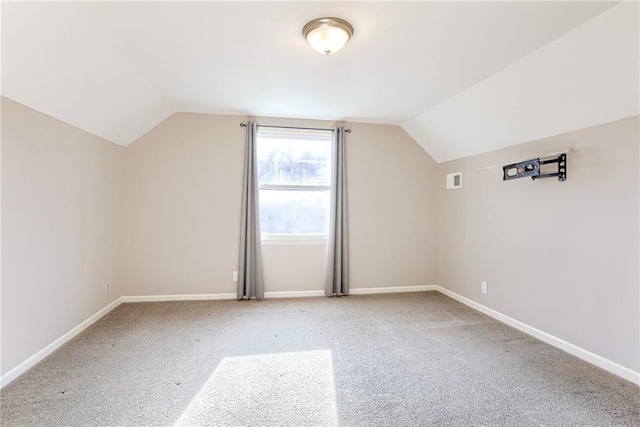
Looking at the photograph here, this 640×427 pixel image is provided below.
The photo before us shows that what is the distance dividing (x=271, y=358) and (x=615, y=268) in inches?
106

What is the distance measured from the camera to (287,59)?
93.4 inches

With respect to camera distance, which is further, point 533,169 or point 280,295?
point 280,295

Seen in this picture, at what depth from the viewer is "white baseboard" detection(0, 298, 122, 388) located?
198 cm

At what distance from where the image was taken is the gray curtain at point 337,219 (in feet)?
12.9

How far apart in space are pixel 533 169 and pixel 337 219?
7.12ft

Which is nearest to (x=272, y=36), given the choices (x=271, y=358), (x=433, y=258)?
(x=271, y=358)

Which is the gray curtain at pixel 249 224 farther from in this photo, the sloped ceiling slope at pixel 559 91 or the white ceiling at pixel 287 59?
the sloped ceiling slope at pixel 559 91

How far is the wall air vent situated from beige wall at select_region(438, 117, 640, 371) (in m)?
0.18

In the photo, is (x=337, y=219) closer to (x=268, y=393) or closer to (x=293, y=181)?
(x=293, y=181)

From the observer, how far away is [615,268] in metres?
2.17

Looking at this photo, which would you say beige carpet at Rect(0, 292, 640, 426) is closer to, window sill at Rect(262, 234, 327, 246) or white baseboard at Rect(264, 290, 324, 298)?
white baseboard at Rect(264, 290, 324, 298)

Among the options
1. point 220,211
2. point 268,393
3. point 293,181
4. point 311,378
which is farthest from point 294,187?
point 268,393

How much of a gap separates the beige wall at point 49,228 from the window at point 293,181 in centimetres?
176

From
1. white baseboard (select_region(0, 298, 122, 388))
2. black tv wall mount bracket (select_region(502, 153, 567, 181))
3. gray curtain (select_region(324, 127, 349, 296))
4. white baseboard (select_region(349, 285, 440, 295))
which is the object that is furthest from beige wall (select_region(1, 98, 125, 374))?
black tv wall mount bracket (select_region(502, 153, 567, 181))
